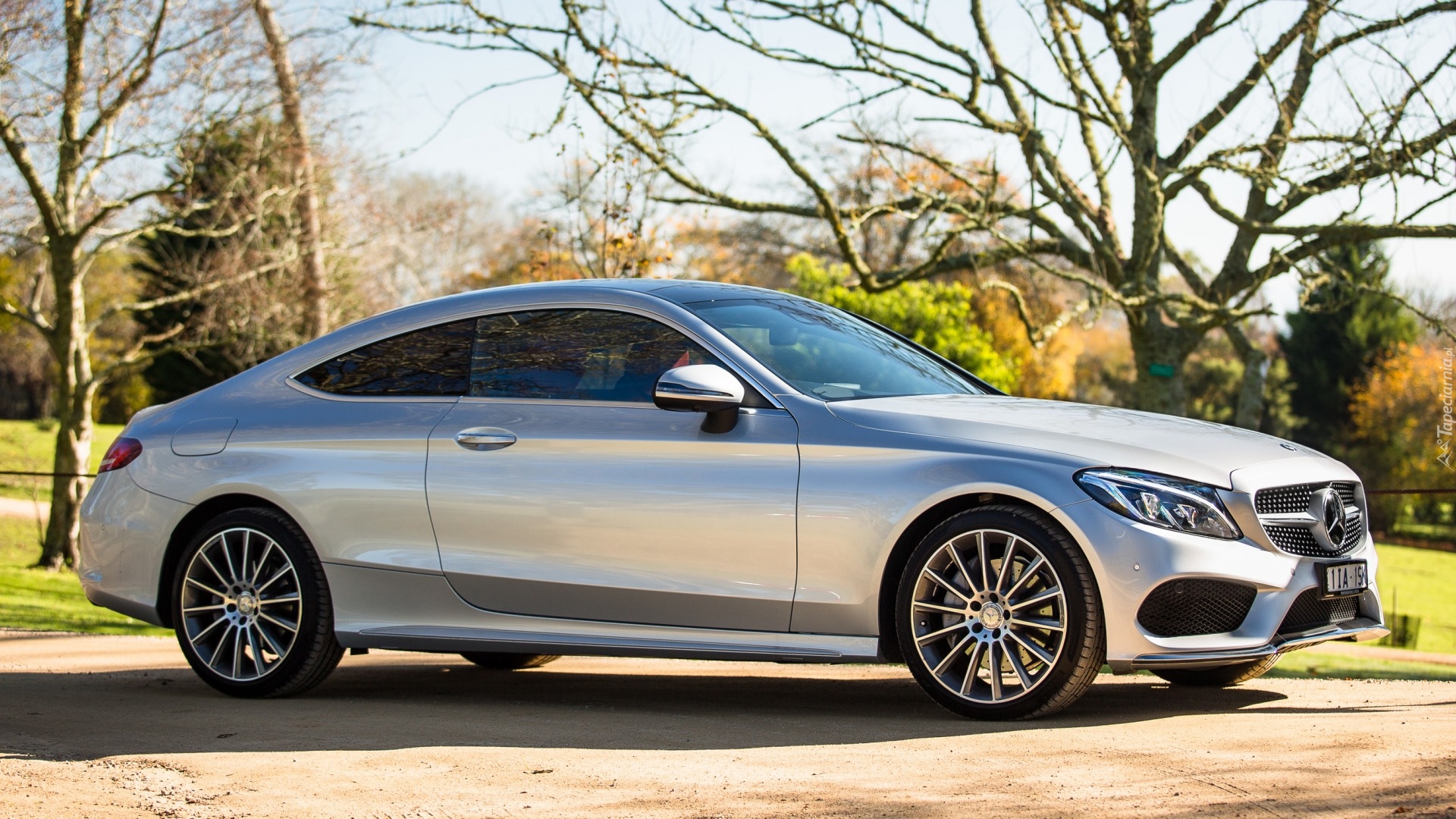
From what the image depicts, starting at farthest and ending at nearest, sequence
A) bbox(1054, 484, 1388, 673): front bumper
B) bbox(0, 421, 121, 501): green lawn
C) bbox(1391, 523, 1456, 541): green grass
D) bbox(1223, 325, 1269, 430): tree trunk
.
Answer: bbox(1391, 523, 1456, 541): green grass, bbox(0, 421, 121, 501): green lawn, bbox(1223, 325, 1269, 430): tree trunk, bbox(1054, 484, 1388, 673): front bumper

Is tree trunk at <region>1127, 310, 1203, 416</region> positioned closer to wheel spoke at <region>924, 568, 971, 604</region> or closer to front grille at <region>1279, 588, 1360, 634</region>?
front grille at <region>1279, 588, 1360, 634</region>

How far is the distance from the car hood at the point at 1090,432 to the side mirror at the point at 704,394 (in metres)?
0.37

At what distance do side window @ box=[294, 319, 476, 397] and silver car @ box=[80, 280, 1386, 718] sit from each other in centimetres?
1

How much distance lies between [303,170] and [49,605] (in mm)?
8807

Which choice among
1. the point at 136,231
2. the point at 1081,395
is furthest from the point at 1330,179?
the point at 1081,395

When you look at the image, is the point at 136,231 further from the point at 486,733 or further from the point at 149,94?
the point at 486,733

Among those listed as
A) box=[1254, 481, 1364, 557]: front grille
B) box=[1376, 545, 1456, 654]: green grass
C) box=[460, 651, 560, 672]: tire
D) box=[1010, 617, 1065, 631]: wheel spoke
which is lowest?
box=[1376, 545, 1456, 654]: green grass

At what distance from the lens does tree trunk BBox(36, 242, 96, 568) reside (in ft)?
60.1

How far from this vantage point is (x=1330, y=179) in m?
13.1

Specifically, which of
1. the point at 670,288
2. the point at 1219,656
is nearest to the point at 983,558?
the point at 1219,656

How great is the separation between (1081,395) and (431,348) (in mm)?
68988

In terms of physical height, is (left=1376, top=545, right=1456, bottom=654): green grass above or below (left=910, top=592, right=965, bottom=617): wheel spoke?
below

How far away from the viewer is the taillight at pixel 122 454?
6.89 meters

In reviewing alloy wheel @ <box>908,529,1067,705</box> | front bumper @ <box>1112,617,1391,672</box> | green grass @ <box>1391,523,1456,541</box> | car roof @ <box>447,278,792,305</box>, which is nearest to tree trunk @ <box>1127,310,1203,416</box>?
car roof @ <box>447,278,792,305</box>
